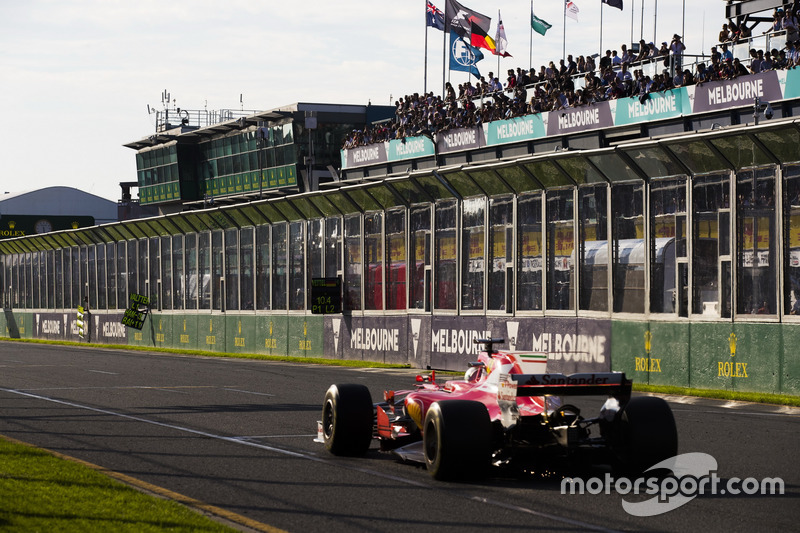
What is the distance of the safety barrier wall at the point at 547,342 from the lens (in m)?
18.4

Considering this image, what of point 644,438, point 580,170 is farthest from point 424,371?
point 644,438

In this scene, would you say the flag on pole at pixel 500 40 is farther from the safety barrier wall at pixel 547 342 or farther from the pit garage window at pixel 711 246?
the pit garage window at pixel 711 246

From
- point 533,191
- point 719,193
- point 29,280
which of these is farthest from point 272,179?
point 719,193

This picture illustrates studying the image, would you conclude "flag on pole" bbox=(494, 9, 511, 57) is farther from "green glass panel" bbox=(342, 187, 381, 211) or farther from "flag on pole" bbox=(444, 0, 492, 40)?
"green glass panel" bbox=(342, 187, 381, 211)

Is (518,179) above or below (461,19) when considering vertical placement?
below

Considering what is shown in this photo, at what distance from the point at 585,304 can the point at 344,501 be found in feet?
46.9

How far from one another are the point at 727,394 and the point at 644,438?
9874 mm

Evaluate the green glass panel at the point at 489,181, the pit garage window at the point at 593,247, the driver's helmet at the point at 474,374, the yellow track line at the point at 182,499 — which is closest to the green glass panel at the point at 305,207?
the green glass panel at the point at 489,181

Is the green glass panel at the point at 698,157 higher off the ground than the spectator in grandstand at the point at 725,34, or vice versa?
the spectator in grandstand at the point at 725,34

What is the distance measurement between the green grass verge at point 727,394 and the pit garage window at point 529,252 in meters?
3.99

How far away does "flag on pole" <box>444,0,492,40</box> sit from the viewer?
45.7m

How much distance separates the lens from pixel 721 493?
8.73 m

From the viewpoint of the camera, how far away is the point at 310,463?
1066cm

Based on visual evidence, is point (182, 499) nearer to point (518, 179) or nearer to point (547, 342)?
point (547, 342)
